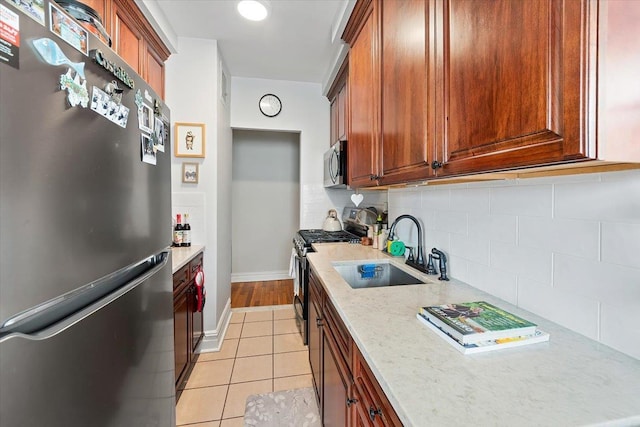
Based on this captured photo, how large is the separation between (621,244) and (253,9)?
2.34 meters

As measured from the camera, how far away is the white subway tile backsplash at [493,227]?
3.33 ft

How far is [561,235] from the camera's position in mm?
844

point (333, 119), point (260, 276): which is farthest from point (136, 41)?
point (260, 276)

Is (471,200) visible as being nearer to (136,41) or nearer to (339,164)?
(339,164)

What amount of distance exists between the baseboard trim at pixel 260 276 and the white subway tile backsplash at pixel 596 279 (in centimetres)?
390

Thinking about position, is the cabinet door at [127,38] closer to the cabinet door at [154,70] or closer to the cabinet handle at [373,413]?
the cabinet door at [154,70]

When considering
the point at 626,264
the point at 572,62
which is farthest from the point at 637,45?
the point at 626,264

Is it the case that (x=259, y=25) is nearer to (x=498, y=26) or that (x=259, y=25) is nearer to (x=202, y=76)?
(x=202, y=76)

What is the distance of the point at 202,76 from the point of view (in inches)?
95.2

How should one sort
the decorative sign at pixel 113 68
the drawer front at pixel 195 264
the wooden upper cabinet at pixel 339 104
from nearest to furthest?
the decorative sign at pixel 113 68 → the drawer front at pixel 195 264 → the wooden upper cabinet at pixel 339 104

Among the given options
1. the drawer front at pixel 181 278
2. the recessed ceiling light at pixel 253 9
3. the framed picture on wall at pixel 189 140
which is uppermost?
the recessed ceiling light at pixel 253 9

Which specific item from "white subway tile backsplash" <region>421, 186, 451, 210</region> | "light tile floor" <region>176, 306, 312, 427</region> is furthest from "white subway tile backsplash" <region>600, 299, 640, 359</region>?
"light tile floor" <region>176, 306, 312, 427</region>

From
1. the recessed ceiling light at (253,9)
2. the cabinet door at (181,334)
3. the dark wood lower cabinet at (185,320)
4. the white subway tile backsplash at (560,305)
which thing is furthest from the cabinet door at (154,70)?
the white subway tile backsplash at (560,305)

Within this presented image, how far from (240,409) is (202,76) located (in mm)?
2602
